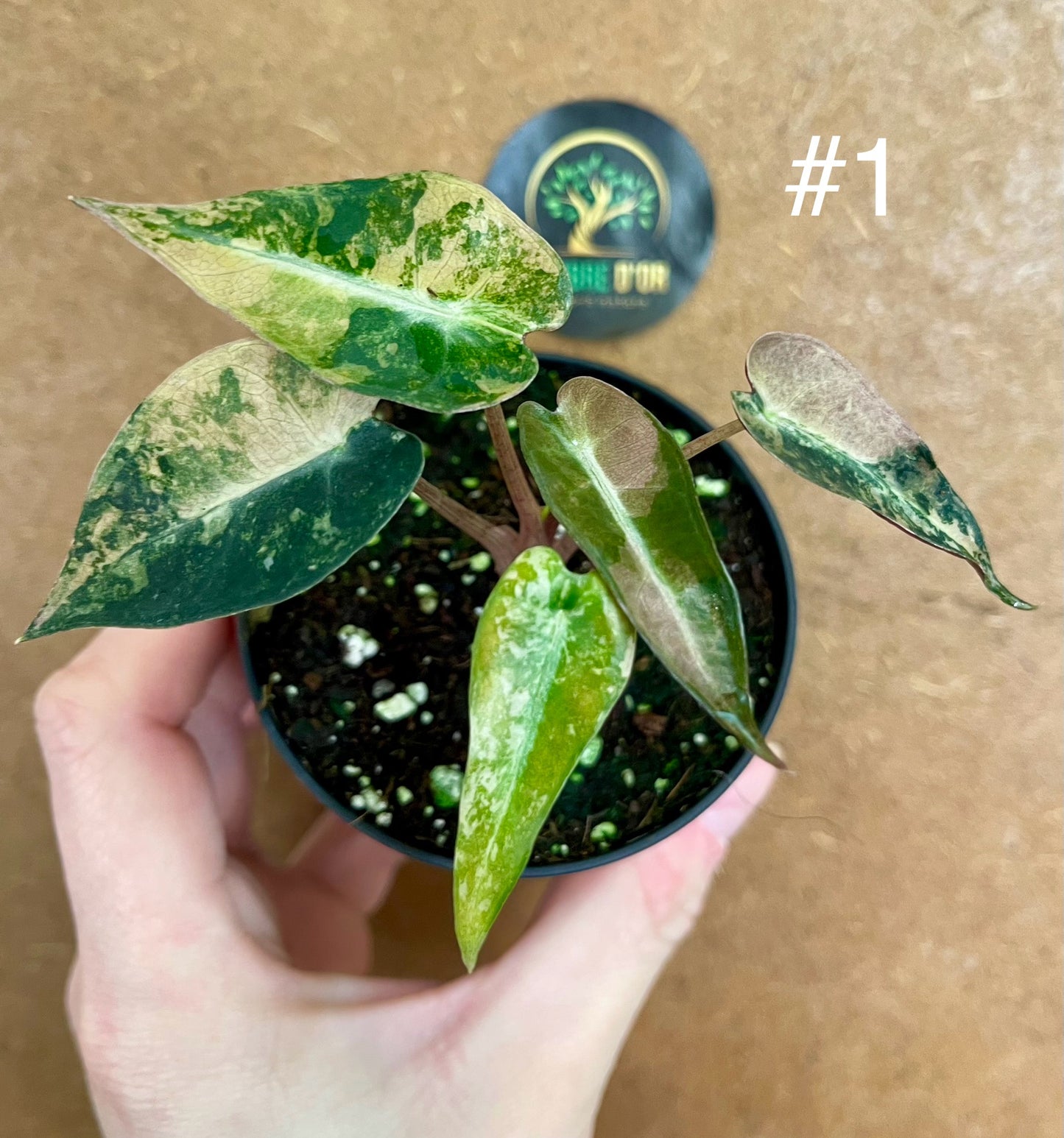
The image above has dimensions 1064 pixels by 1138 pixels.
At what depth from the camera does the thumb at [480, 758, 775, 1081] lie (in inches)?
24.7

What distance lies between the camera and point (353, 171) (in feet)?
3.06

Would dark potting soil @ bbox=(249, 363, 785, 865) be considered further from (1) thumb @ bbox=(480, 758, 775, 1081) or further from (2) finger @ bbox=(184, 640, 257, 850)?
(2) finger @ bbox=(184, 640, 257, 850)

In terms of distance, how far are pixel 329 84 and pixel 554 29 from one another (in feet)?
0.82

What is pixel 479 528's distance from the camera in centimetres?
55

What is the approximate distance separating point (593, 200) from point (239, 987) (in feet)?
2.61

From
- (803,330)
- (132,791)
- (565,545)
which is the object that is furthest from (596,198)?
(132,791)

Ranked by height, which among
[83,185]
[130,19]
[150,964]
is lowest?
[150,964]

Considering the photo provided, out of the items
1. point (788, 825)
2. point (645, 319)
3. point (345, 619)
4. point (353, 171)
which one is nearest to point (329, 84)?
point (353, 171)

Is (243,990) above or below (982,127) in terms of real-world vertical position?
below

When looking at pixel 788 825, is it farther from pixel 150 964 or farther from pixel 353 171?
pixel 353 171

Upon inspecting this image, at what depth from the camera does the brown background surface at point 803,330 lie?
0.93 metres

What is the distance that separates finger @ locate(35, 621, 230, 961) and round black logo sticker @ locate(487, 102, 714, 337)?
529 mm

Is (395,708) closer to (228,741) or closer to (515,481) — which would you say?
(515,481)

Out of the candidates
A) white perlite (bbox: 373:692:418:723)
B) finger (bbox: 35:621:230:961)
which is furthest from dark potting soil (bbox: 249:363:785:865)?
finger (bbox: 35:621:230:961)
